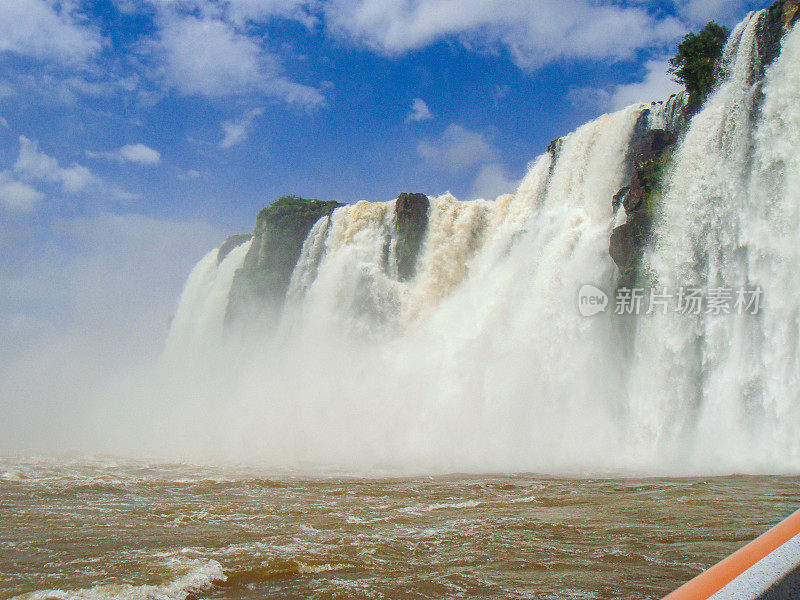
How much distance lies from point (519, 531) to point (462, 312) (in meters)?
13.1

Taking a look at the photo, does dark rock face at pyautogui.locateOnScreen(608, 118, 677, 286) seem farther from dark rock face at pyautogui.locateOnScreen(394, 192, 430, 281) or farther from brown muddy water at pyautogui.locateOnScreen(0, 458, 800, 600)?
dark rock face at pyautogui.locateOnScreen(394, 192, 430, 281)

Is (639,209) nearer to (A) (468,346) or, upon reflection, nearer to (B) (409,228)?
(A) (468,346)

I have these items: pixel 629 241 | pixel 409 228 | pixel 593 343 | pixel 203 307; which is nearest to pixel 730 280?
pixel 629 241

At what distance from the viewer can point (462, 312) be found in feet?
61.1

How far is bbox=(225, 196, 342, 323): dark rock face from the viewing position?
33.0 meters

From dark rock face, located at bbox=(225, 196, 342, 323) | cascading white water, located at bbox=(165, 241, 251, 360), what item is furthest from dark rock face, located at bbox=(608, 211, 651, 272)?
cascading white water, located at bbox=(165, 241, 251, 360)

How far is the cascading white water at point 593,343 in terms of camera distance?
11766mm

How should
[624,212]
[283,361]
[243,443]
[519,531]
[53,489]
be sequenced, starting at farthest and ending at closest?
1. [283,361]
2. [243,443]
3. [624,212]
4. [53,489]
5. [519,531]

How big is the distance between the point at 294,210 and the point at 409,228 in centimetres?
1183

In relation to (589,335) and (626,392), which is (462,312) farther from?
(626,392)

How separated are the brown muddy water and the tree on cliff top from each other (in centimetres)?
1076

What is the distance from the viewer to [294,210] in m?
34.4

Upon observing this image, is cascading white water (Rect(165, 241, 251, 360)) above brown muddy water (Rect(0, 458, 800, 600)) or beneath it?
above

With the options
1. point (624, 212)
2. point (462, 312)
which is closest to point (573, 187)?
point (624, 212)
